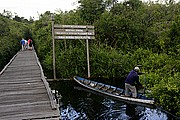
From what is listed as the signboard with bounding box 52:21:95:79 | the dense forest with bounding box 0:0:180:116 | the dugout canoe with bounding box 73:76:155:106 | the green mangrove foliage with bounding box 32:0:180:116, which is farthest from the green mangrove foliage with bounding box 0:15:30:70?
the dugout canoe with bounding box 73:76:155:106

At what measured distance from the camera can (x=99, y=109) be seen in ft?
42.8

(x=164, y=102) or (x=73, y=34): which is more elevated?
(x=73, y=34)

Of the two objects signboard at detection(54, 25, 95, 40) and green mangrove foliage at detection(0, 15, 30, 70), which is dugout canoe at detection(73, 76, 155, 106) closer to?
signboard at detection(54, 25, 95, 40)

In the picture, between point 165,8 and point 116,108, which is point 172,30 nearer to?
point 165,8

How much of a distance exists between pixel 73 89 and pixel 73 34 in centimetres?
526

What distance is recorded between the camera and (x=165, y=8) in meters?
26.0

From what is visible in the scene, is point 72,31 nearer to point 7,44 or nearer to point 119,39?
point 119,39

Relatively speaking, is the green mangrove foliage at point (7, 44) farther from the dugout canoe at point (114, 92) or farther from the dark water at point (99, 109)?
the dark water at point (99, 109)

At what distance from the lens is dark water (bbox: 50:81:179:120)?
1179cm

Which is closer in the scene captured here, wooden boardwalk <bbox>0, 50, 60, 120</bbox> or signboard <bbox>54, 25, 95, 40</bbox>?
wooden boardwalk <bbox>0, 50, 60, 120</bbox>

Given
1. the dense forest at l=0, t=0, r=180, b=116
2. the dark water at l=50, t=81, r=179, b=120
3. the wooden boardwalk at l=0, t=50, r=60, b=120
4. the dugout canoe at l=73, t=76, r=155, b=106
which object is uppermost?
the dense forest at l=0, t=0, r=180, b=116

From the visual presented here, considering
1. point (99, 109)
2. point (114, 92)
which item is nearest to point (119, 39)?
point (114, 92)

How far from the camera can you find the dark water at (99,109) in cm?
1179

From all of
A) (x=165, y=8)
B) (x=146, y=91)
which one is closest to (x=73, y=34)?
(x=146, y=91)
